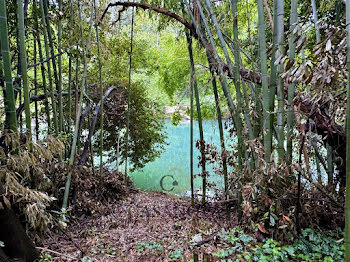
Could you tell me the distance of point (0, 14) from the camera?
57.1 inches

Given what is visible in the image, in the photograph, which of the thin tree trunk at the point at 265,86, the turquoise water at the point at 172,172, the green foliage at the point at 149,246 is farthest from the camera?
the turquoise water at the point at 172,172

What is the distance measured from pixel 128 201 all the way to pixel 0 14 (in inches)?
120

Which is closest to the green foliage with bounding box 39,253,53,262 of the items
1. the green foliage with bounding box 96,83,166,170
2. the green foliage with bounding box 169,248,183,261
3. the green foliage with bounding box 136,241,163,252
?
the green foliage with bounding box 136,241,163,252

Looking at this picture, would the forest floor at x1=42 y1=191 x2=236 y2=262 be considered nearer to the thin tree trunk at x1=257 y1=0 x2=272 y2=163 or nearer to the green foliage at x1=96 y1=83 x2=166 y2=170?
the thin tree trunk at x1=257 y1=0 x2=272 y2=163

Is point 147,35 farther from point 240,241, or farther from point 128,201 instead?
point 240,241

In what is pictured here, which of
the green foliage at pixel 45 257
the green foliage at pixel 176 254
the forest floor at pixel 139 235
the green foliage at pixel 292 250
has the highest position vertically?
the green foliage at pixel 292 250

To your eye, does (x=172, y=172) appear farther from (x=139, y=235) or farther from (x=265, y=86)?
(x=265, y=86)

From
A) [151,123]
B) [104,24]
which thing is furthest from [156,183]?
[104,24]

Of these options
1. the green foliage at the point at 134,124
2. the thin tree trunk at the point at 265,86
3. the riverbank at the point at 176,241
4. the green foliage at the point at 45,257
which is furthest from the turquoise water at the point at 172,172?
the green foliage at the point at 45,257

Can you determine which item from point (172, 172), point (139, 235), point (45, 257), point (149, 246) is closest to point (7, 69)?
point (45, 257)

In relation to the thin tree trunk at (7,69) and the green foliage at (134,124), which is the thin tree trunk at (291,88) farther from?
the green foliage at (134,124)

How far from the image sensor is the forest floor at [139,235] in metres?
1.87

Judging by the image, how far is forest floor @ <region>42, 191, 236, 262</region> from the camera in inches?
73.5

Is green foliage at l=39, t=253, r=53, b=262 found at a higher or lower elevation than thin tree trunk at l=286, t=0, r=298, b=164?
lower
